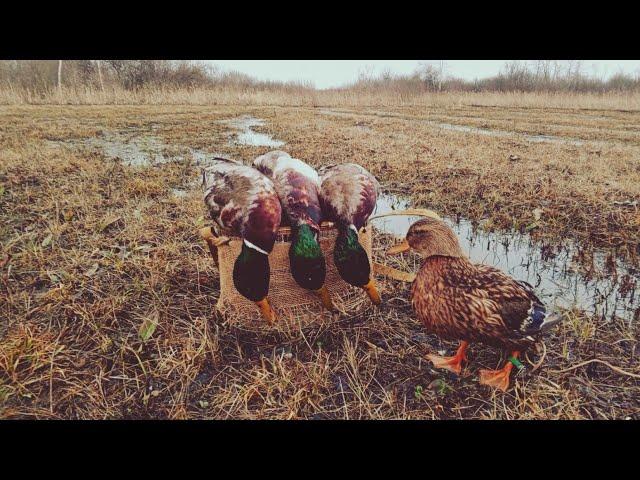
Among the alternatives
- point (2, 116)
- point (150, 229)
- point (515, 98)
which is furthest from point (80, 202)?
point (515, 98)

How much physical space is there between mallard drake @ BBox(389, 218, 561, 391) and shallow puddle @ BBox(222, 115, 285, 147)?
51.6 inches

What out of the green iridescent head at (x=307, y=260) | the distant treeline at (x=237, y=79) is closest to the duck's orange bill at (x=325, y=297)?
the green iridescent head at (x=307, y=260)

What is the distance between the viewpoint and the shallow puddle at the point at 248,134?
90.9 inches

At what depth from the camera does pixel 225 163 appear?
5.81ft

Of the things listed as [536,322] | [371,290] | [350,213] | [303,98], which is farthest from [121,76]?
[536,322]

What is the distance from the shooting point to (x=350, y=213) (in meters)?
1.44

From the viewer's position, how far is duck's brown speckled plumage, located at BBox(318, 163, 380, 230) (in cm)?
145

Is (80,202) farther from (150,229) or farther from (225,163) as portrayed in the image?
(225,163)

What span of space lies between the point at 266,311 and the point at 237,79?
1.15 m

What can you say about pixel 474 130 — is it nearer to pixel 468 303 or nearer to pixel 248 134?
→ pixel 248 134

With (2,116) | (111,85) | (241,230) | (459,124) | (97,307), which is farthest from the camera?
(459,124)

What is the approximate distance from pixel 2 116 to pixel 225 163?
1271mm

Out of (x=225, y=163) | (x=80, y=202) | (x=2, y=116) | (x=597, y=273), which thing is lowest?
(x=597, y=273)

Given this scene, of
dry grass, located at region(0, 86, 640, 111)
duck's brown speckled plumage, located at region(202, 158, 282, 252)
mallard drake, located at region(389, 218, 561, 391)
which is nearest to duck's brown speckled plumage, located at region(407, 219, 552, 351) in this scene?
mallard drake, located at region(389, 218, 561, 391)
